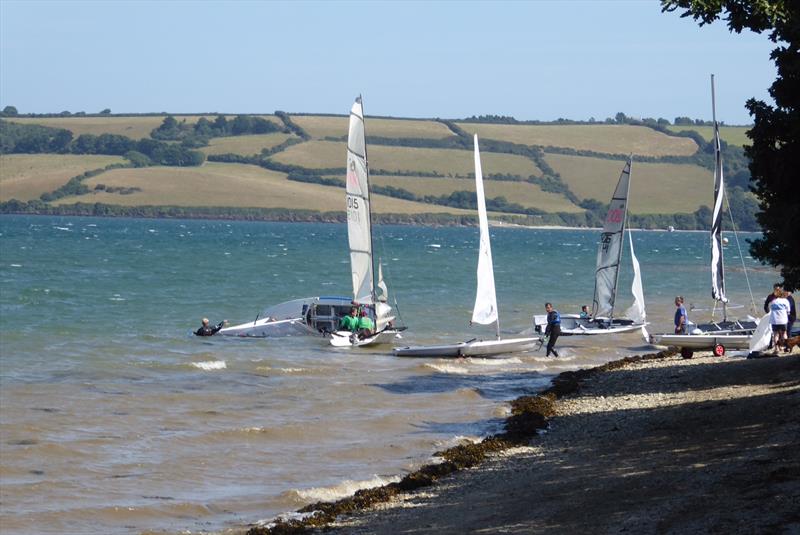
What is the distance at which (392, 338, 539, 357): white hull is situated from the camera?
3638 centimetres

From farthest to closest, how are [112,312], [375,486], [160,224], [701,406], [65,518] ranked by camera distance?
[160,224] < [112,312] < [701,406] < [375,486] < [65,518]

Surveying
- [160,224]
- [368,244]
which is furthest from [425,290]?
[160,224]

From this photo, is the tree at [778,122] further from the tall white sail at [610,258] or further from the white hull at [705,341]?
the tall white sail at [610,258]

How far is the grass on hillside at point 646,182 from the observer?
582 feet

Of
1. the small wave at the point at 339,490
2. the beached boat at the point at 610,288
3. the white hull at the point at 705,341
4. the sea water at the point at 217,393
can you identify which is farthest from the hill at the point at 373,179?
the small wave at the point at 339,490

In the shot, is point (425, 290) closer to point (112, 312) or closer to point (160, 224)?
point (112, 312)

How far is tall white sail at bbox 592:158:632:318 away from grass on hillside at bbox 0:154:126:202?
141225 mm

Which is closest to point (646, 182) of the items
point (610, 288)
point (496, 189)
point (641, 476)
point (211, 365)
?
point (496, 189)

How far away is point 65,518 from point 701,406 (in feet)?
36.0

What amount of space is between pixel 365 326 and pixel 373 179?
5407 inches

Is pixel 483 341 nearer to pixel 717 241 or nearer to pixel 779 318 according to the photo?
pixel 717 241

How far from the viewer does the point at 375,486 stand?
19.0 meters

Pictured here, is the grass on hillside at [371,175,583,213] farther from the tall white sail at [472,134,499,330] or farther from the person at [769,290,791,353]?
the person at [769,290,791,353]

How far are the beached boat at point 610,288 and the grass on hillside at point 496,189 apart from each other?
131757 mm
